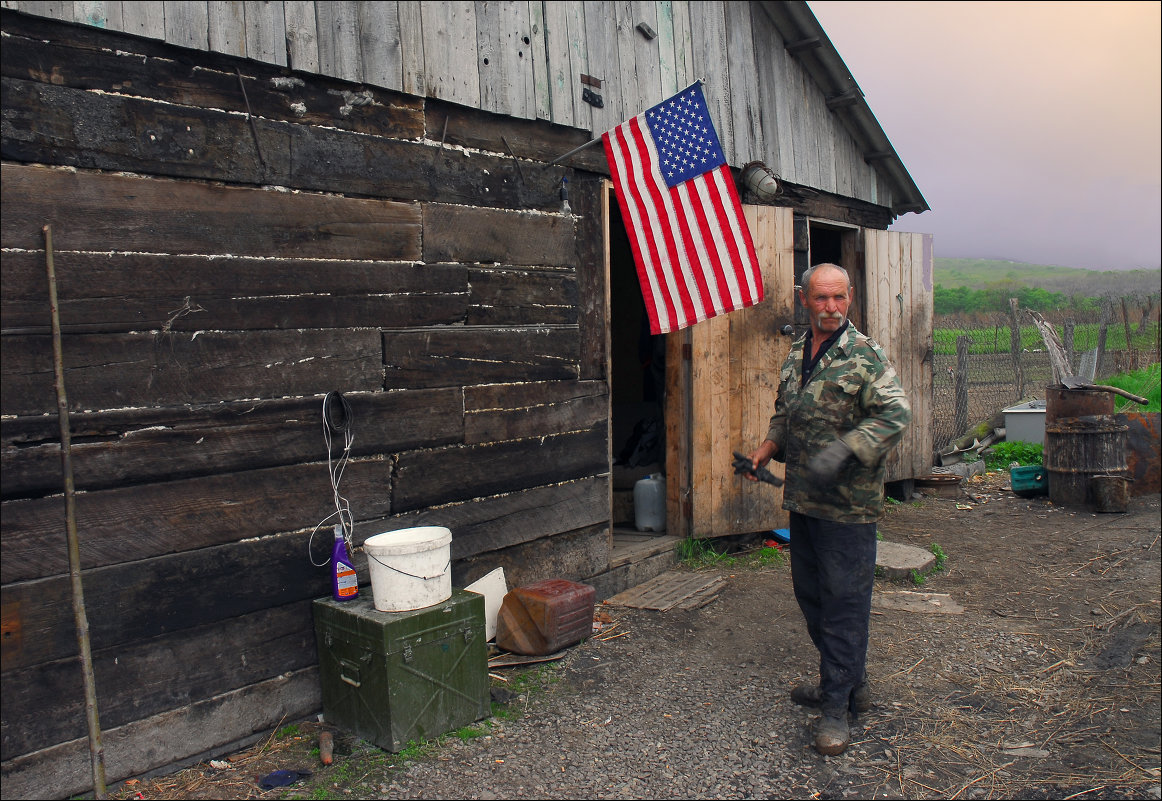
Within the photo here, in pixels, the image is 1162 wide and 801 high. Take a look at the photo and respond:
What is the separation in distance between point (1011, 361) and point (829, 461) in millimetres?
12608

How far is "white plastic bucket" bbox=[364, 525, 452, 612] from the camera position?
354 cm

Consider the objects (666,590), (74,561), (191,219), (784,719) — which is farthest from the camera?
(666,590)

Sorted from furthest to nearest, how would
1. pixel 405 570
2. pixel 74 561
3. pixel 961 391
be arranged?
pixel 961 391, pixel 405 570, pixel 74 561

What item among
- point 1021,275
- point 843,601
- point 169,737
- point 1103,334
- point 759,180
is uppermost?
point 1021,275

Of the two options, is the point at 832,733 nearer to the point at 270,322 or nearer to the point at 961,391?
the point at 270,322

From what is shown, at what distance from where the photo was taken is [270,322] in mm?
3682

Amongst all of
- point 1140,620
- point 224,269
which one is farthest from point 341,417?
point 1140,620

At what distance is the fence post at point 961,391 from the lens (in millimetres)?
11789

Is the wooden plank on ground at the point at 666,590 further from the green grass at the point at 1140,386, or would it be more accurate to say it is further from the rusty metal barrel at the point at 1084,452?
the green grass at the point at 1140,386

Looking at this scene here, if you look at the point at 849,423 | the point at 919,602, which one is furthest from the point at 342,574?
the point at 919,602

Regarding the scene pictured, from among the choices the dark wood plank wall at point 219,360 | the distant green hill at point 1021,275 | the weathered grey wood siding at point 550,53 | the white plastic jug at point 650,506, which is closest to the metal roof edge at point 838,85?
the weathered grey wood siding at point 550,53

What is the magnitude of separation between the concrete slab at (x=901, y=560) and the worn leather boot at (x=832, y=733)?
2340 millimetres

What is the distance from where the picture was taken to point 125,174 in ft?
10.7

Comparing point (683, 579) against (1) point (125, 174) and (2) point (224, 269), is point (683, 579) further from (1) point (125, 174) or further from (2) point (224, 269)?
(1) point (125, 174)
